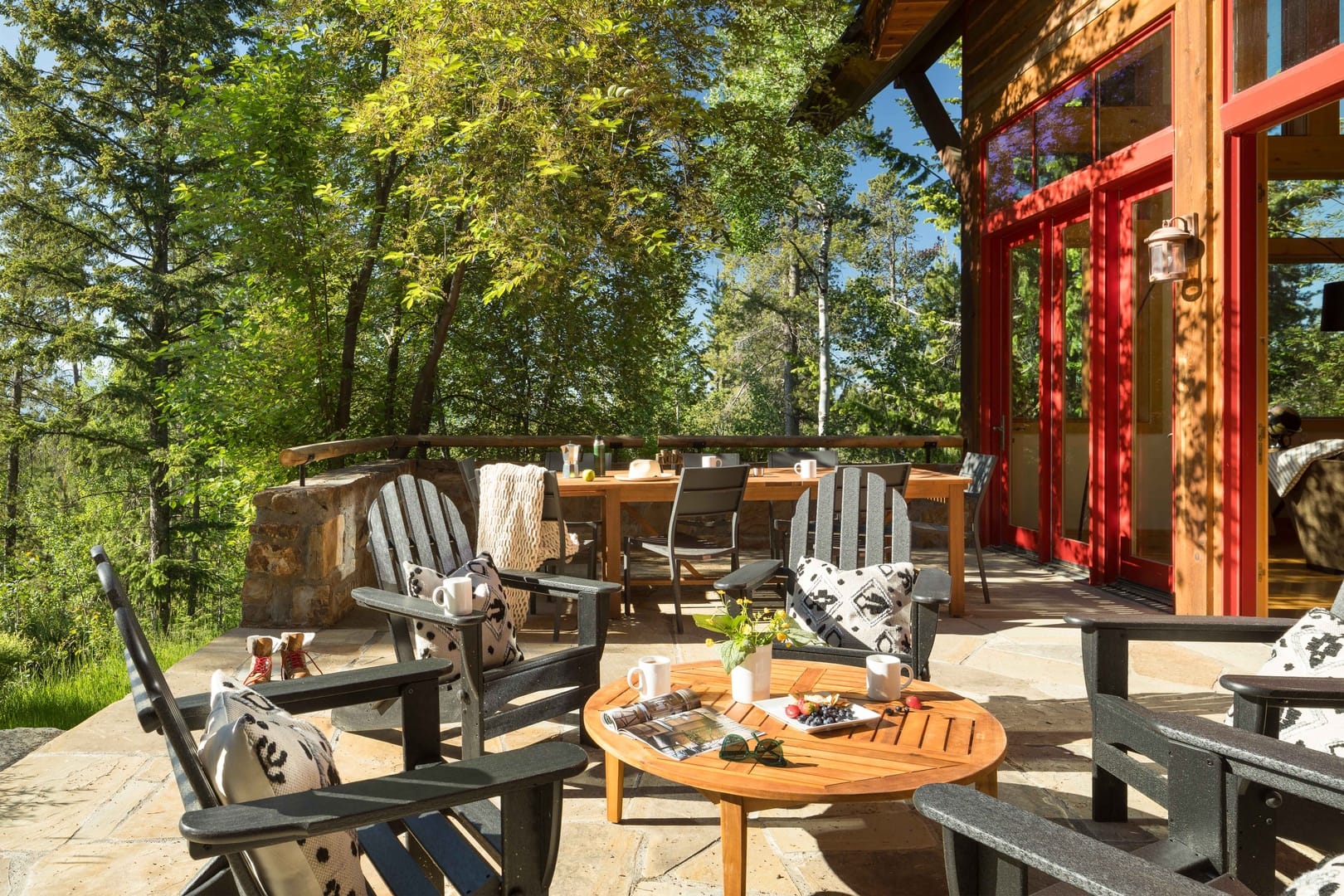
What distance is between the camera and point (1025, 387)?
702 centimetres

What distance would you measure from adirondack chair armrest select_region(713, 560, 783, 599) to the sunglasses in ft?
3.22

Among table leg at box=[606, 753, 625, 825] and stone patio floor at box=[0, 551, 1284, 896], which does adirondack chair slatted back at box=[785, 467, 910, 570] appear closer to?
stone patio floor at box=[0, 551, 1284, 896]

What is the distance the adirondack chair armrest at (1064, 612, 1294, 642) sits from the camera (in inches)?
88.7

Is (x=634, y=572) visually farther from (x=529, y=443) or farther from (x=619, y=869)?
(x=619, y=869)

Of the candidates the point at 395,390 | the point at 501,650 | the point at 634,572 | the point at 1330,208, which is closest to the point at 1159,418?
the point at 1330,208

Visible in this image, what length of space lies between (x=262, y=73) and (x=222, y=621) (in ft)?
19.6

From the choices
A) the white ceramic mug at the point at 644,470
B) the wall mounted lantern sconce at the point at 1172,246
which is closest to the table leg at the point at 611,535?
the white ceramic mug at the point at 644,470

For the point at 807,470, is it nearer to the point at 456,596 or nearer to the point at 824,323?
the point at 456,596

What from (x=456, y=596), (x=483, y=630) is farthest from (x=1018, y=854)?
(x=483, y=630)

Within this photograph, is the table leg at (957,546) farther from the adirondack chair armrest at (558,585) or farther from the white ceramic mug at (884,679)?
the white ceramic mug at (884,679)

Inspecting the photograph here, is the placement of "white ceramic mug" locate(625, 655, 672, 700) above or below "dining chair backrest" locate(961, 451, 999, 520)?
below

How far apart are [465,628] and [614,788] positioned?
586 millimetres

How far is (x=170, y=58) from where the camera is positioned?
14.3m

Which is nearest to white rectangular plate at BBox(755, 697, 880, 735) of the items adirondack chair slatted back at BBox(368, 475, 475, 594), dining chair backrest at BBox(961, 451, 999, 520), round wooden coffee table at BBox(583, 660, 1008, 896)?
round wooden coffee table at BBox(583, 660, 1008, 896)
